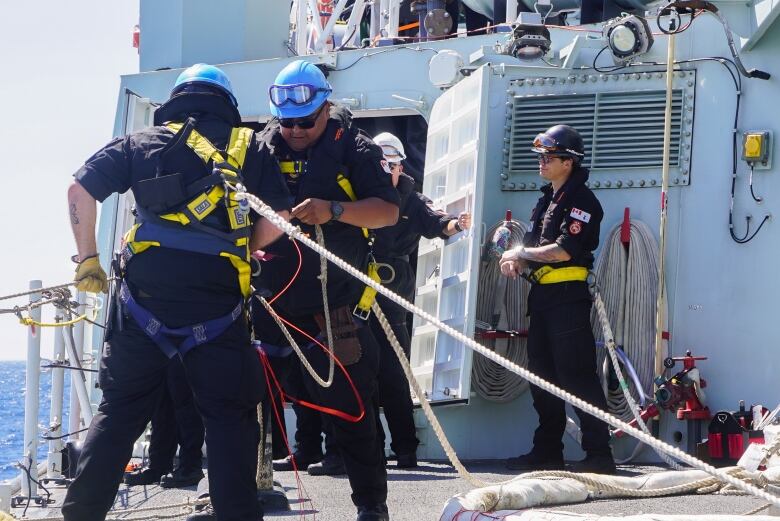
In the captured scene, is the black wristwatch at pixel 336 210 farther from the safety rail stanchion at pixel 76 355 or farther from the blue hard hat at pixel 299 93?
the safety rail stanchion at pixel 76 355

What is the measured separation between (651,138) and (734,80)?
610mm

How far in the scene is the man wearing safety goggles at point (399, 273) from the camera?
741 centimetres

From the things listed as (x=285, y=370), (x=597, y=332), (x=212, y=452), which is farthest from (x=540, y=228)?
(x=212, y=452)

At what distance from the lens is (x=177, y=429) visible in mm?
7246

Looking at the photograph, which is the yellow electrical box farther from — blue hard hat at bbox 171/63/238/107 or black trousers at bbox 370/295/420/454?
blue hard hat at bbox 171/63/238/107

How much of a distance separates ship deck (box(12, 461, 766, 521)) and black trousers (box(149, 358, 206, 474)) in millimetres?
216

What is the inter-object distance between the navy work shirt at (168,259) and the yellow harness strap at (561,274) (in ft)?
9.31

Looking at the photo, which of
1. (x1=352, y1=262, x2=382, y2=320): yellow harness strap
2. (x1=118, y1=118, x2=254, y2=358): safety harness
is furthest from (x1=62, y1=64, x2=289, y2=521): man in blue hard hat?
(x1=352, y1=262, x2=382, y2=320): yellow harness strap

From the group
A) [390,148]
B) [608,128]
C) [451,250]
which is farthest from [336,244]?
[608,128]

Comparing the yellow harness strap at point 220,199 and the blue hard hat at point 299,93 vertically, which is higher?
the blue hard hat at point 299,93

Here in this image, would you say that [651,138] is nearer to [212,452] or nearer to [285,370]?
[285,370]

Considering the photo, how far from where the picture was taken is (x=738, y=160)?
7.62 metres

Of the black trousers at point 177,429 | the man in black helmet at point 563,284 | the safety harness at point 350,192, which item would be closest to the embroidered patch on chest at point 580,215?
the man in black helmet at point 563,284

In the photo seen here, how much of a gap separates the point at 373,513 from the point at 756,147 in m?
3.65
